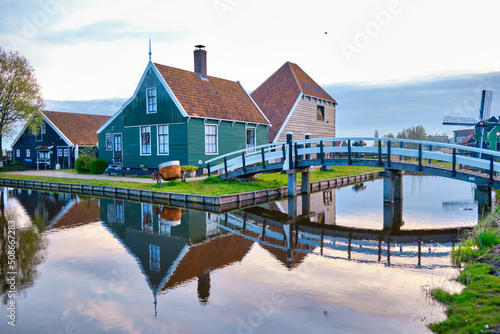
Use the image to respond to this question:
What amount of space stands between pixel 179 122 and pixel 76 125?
21.5 metres

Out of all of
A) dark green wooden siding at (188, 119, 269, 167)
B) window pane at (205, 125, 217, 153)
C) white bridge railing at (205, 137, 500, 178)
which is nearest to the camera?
white bridge railing at (205, 137, 500, 178)


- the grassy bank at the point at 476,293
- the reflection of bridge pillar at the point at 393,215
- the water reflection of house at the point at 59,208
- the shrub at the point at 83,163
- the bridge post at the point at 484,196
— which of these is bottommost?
the reflection of bridge pillar at the point at 393,215

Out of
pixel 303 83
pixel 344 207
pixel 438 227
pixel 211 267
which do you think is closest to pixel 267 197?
pixel 344 207

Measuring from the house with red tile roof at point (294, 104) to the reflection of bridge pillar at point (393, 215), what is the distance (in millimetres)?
13777

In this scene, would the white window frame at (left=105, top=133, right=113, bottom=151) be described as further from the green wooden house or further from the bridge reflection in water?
the bridge reflection in water

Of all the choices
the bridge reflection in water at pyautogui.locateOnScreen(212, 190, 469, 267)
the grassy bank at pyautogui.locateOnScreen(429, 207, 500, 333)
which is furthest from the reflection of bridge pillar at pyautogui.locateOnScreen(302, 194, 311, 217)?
the grassy bank at pyautogui.locateOnScreen(429, 207, 500, 333)

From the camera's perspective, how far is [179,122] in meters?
23.7

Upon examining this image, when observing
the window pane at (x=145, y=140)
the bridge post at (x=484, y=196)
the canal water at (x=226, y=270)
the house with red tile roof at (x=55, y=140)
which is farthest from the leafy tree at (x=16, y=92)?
the bridge post at (x=484, y=196)

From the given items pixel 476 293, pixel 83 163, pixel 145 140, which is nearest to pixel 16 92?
pixel 83 163

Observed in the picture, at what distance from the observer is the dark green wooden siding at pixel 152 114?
2406cm

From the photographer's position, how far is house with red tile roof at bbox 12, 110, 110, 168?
37750mm

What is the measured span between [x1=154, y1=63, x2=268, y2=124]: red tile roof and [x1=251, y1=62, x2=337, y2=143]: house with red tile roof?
2136 mm

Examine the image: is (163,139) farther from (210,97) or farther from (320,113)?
(320,113)

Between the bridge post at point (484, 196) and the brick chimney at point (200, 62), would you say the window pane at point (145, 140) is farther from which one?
the bridge post at point (484, 196)
